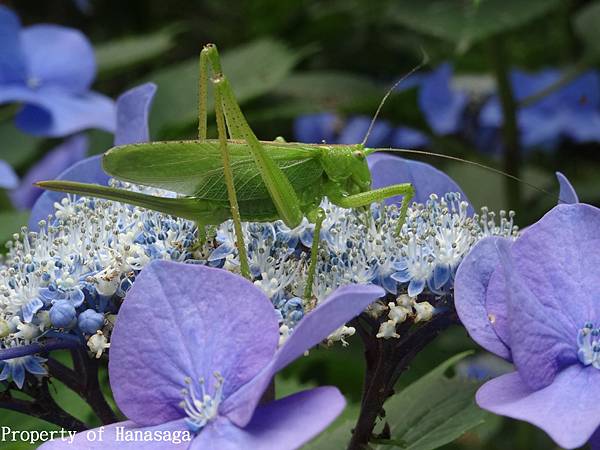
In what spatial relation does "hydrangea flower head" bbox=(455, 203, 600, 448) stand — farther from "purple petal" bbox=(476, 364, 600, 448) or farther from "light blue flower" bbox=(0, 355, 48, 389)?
"light blue flower" bbox=(0, 355, 48, 389)

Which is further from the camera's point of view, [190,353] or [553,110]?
[553,110]

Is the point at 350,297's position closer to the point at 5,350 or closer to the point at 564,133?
the point at 5,350

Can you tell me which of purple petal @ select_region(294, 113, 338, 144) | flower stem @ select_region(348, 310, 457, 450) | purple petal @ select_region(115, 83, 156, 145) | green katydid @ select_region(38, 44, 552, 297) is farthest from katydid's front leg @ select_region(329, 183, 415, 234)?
purple petal @ select_region(294, 113, 338, 144)

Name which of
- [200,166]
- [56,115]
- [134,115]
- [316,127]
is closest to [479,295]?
[200,166]

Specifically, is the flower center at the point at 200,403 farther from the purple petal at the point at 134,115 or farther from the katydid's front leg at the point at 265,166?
the purple petal at the point at 134,115

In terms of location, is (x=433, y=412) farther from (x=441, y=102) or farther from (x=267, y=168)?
(x=441, y=102)
